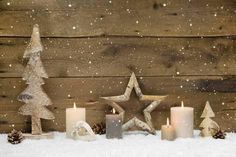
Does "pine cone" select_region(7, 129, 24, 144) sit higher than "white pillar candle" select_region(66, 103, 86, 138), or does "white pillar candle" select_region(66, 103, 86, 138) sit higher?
"white pillar candle" select_region(66, 103, 86, 138)

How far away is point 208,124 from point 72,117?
0.58 metres

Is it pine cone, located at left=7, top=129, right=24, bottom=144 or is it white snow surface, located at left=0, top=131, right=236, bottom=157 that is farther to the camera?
pine cone, located at left=7, top=129, right=24, bottom=144

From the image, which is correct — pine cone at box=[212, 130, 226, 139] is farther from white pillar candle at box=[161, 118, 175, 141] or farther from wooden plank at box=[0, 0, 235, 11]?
wooden plank at box=[0, 0, 235, 11]

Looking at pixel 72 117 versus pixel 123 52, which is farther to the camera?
pixel 123 52

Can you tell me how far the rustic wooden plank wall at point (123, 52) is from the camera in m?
1.79

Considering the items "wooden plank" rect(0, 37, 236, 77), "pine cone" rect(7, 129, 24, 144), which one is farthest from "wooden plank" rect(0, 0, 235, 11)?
"pine cone" rect(7, 129, 24, 144)

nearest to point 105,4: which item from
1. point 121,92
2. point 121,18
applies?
point 121,18

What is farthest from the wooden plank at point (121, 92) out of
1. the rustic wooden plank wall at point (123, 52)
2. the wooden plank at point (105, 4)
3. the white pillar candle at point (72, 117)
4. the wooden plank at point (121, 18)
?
the wooden plank at point (105, 4)

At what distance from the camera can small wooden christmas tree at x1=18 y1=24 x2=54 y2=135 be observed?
167 centimetres

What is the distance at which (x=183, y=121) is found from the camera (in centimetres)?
172

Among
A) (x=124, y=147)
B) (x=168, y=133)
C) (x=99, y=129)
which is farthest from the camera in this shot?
(x=99, y=129)

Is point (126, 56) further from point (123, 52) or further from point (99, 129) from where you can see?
point (99, 129)

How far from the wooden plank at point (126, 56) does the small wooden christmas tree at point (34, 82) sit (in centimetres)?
13

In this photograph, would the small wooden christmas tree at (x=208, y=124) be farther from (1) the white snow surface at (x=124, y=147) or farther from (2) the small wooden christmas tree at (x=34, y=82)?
(2) the small wooden christmas tree at (x=34, y=82)
